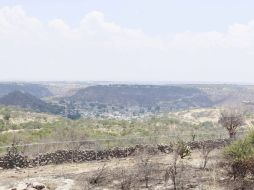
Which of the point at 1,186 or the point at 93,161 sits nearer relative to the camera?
the point at 1,186

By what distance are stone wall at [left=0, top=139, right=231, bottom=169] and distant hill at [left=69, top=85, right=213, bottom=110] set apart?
125445 mm

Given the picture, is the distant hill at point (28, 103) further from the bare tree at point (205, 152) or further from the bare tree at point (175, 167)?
the bare tree at point (175, 167)

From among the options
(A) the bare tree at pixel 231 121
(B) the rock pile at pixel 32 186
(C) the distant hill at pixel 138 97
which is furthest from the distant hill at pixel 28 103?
(B) the rock pile at pixel 32 186

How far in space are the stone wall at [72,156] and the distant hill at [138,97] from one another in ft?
412

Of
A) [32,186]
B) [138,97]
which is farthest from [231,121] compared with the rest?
[138,97]

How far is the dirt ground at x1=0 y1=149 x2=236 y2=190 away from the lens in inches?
865

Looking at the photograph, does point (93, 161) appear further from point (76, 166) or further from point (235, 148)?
point (235, 148)

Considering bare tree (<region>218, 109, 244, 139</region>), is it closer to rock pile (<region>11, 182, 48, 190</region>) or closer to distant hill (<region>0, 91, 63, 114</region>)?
rock pile (<region>11, 182, 48, 190</region>)

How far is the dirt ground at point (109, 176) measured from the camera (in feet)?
72.1

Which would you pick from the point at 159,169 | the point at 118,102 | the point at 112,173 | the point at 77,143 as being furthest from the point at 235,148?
the point at 118,102

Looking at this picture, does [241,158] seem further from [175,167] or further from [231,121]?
[231,121]

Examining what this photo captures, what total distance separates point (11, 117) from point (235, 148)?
4173cm

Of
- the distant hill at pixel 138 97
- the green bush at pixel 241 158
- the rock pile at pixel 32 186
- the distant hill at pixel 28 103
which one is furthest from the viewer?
the distant hill at pixel 138 97

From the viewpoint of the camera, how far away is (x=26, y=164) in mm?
27406
